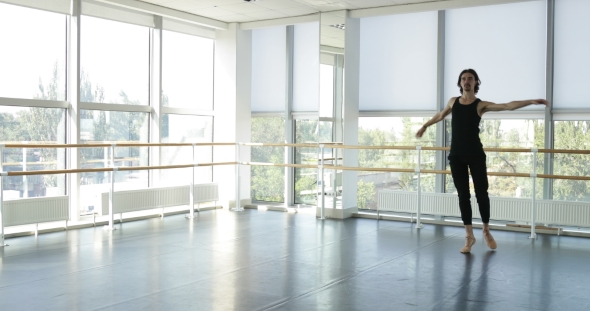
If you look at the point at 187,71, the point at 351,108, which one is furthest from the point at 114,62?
the point at 351,108

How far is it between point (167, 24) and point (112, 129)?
178 centimetres

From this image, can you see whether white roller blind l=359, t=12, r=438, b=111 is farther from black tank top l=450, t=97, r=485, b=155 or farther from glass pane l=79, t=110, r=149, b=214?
glass pane l=79, t=110, r=149, b=214

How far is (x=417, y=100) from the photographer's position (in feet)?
26.4

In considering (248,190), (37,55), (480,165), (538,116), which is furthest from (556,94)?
(37,55)

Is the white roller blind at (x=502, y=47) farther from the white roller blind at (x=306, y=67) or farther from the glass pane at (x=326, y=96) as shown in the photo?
the white roller blind at (x=306, y=67)

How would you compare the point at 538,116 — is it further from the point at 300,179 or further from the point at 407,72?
the point at 300,179

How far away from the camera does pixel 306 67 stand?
927 centimetres

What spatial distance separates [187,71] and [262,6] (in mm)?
A: 1731

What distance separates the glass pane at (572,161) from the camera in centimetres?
695

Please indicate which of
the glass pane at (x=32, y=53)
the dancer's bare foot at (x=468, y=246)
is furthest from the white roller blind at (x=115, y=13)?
the dancer's bare foot at (x=468, y=246)

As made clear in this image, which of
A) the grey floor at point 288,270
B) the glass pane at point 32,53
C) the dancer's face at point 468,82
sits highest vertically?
the glass pane at point 32,53

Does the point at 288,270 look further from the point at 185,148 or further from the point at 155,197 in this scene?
the point at 185,148

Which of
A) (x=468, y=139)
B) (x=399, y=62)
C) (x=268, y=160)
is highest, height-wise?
(x=399, y=62)

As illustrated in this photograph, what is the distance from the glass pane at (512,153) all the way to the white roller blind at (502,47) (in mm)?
327
